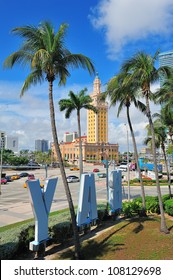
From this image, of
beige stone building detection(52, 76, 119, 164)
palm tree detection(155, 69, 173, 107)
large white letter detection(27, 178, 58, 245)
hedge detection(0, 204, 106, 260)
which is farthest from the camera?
beige stone building detection(52, 76, 119, 164)

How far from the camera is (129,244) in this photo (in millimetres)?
13539

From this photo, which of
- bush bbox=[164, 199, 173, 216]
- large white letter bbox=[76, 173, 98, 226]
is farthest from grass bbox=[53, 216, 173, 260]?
bush bbox=[164, 199, 173, 216]

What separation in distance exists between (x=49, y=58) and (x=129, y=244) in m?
9.89

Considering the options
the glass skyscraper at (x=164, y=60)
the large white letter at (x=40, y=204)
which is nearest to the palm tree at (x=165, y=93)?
the glass skyscraper at (x=164, y=60)

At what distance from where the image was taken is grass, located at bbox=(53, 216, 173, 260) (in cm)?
1199

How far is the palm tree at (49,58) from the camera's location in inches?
459

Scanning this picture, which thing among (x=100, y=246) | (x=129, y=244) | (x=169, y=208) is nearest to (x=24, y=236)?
(x=100, y=246)

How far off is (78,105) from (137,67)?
12715mm

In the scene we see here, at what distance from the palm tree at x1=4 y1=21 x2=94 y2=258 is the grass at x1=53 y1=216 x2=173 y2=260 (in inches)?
57.9

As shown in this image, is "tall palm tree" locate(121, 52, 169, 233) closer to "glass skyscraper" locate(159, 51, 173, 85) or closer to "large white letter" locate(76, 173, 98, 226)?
"glass skyscraper" locate(159, 51, 173, 85)

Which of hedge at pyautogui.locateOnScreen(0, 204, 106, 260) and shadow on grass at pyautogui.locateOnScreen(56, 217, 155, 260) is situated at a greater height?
hedge at pyautogui.locateOnScreen(0, 204, 106, 260)

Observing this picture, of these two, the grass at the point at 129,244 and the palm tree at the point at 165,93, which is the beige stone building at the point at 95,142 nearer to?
the palm tree at the point at 165,93

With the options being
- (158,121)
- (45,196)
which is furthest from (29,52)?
(158,121)
